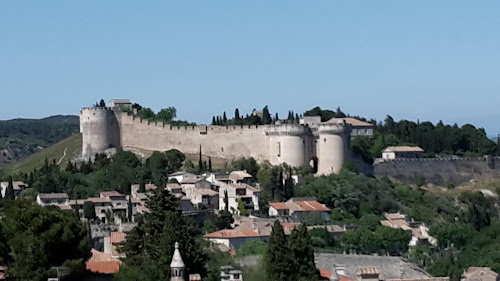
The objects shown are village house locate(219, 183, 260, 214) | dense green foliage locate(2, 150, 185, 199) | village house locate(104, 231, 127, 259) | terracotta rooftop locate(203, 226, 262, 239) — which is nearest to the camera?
village house locate(104, 231, 127, 259)

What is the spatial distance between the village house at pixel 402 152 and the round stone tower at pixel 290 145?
8.02 m

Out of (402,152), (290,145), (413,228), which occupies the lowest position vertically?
(413,228)

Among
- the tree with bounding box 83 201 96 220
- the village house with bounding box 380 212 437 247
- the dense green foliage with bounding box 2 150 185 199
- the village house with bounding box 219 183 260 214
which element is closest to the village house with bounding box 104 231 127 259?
the tree with bounding box 83 201 96 220

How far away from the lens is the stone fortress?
67.4 metres

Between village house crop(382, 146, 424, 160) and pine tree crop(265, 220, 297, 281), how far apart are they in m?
47.8

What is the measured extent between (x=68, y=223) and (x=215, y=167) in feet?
133

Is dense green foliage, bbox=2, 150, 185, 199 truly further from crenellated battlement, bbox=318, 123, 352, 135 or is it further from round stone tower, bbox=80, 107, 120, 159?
crenellated battlement, bbox=318, 123, 352, 135

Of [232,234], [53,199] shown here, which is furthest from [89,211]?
[232,234]

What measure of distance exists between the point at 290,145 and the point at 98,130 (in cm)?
1387

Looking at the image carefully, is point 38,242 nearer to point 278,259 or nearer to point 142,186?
point 278,259

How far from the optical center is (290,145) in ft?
221

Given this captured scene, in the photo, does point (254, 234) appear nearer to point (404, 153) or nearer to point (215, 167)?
point (215, 167)

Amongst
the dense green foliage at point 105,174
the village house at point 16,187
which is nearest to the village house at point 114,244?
the dense green foliage at point 105,174

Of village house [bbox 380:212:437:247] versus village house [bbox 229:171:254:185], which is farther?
village house [bbox 229:171:254:185]
